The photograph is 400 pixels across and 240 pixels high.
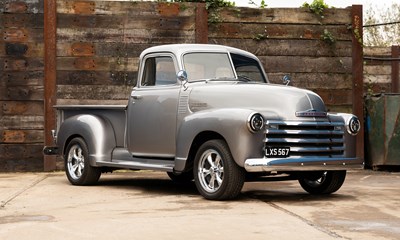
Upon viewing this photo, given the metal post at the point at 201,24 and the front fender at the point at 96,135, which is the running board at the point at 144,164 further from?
the metal post at the point at 201,24

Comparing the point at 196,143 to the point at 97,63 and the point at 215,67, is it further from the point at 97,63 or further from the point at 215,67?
the point at 97,63

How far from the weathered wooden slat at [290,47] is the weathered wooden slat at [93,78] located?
1685 millimetres

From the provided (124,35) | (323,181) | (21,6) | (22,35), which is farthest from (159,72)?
(21,6)

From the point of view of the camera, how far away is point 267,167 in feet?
26.2

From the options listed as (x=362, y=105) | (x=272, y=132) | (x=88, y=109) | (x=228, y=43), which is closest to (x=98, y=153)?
(x=88, y=109)

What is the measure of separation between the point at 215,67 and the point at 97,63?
389 cm

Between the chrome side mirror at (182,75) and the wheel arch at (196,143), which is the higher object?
the chrome side mirror at (182,75)

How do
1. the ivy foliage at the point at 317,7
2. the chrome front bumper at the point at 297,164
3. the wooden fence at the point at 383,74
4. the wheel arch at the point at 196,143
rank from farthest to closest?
the wooden fence at the point at 383,74
the ivy foliage at the point at 317,7
the wheel arch at the point at 196,143
the chrome front bumper at the point at 297,164

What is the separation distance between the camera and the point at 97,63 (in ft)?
42.8

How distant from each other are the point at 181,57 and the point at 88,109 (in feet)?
5.72

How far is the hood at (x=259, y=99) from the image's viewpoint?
27.7 ft

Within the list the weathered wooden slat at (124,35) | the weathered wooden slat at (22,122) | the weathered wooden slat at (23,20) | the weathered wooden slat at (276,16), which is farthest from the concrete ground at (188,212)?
the weathered wooden slat at (276,16)

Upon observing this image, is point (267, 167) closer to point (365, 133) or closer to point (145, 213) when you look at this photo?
point (145, 213)

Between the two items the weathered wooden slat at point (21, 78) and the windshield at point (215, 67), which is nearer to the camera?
the windshield at point (215, 67)
